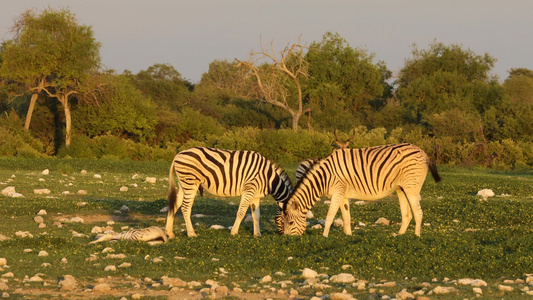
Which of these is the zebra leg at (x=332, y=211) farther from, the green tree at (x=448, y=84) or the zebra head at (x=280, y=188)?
the green tree at (x=448, y=84)

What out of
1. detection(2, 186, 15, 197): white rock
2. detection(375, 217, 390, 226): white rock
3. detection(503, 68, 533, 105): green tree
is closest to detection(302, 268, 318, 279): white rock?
detection(375, 217, 390, 226): white rock

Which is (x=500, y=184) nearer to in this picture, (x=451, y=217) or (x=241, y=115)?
(x=451, y=217)

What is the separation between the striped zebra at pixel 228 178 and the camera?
15781 mm

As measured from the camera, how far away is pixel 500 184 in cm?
A: 3083

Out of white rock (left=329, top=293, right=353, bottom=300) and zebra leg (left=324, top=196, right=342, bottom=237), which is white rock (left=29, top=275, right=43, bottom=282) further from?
zebra leg (left=324, top=196, right=342, bottom=237)

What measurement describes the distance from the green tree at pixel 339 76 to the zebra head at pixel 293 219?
4410 cm

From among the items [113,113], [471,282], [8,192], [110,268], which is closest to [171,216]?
[110,268]

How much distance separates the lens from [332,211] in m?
15.0

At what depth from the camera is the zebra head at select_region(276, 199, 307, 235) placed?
15.3 m

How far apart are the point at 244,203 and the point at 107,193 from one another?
11.5m

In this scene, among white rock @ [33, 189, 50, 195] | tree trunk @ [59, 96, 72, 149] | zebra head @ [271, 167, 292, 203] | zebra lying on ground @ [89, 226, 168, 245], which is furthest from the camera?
tree trunk @ [59, 96, 72, 149]

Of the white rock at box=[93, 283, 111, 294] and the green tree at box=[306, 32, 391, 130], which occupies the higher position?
the green tree at box=[306, 32, 391, 130]

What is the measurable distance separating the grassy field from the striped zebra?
84 centimetres

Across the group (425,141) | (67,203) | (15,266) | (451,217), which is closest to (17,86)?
(425,141)
